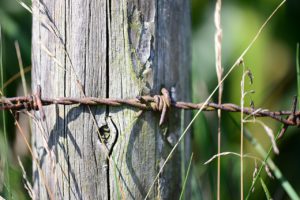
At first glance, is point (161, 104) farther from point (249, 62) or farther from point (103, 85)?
point (249, 62)

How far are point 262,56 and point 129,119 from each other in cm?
238

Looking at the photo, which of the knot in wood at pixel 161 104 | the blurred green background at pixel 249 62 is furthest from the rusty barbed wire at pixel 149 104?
the blurred green background at pixel 249 62

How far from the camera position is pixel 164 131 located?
2.13 m

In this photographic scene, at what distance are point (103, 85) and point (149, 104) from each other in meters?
0.17

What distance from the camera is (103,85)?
2.04 meters

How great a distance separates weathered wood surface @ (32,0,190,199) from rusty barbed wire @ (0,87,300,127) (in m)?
0.03

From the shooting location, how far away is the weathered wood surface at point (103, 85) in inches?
79.7

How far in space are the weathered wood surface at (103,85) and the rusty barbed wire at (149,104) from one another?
1.4 inches

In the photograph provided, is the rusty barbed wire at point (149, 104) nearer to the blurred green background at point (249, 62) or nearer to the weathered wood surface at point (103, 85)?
the weathered wood surface at point (103, 85)

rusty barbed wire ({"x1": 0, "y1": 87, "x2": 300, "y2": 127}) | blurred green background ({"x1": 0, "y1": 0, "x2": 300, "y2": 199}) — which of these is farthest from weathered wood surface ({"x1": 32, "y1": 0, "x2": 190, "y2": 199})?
blurred green background ({"x1": 0, "y1": 0, "x2": 300, "y2": 199})

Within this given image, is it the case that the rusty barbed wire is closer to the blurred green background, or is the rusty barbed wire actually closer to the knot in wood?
the knot in wood

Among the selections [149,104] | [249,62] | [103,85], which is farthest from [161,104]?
[249,62]

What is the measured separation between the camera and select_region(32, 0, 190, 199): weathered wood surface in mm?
2025

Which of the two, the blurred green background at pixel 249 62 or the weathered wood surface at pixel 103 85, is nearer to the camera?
the weathered wood surface at pixel 103 85
